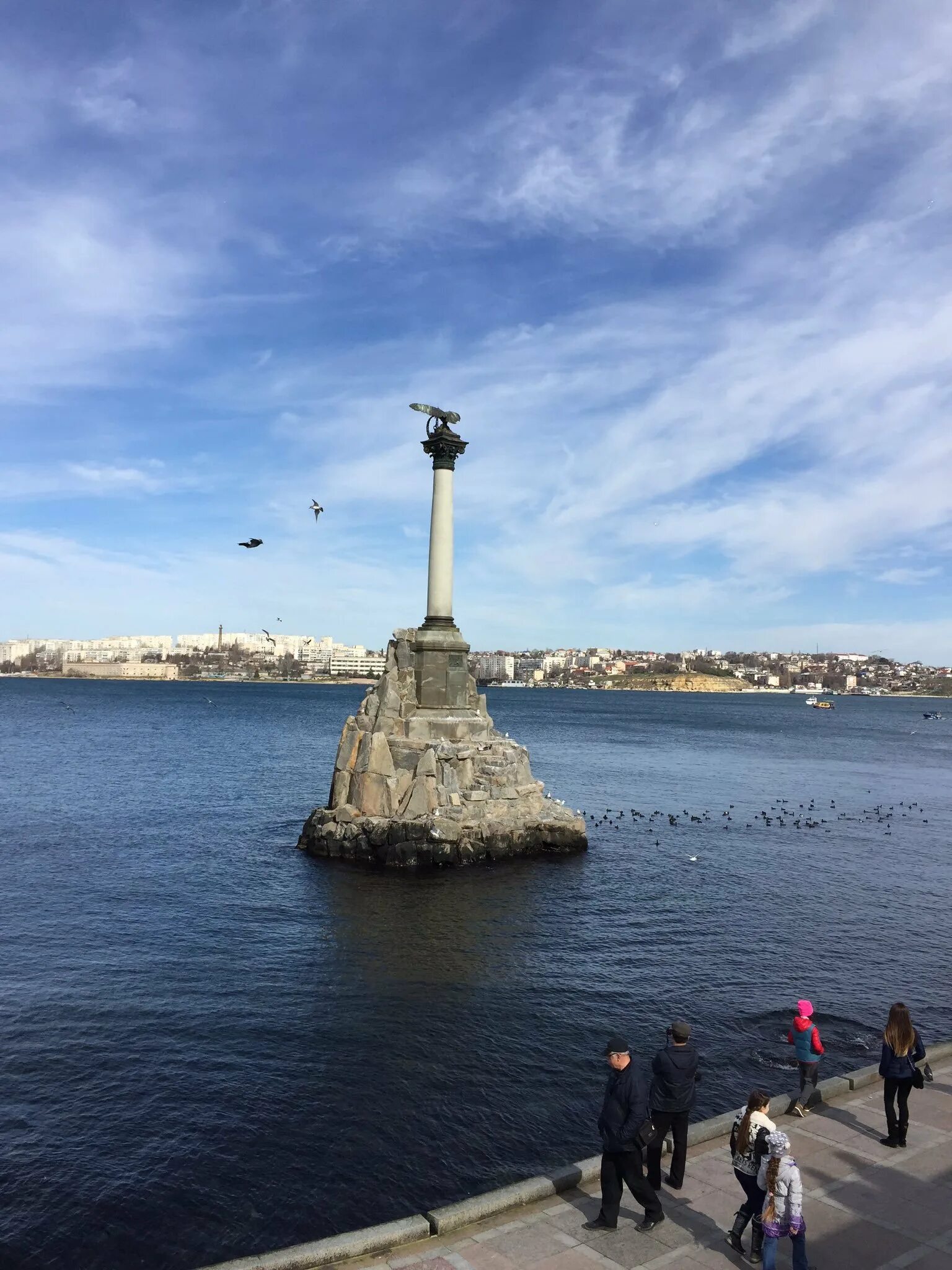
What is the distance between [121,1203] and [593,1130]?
17.2 ft

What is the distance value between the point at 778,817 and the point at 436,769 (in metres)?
17.5

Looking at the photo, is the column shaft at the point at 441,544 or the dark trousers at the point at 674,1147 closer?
the dark trousers at the point at 674,1147

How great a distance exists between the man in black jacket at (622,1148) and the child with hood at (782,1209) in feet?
3.29

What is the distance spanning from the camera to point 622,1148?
23.6ft

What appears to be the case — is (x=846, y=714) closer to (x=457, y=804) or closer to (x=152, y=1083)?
(x=457, y=804)

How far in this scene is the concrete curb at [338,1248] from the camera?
6.84 m

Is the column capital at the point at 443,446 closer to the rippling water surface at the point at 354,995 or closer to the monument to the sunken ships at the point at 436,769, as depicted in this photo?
the monument to the sunken ships at the point at 436,769

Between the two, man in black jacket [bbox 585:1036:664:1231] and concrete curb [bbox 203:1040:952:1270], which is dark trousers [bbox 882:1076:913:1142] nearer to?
concrete curb [bbox 203:1040:952:1270]

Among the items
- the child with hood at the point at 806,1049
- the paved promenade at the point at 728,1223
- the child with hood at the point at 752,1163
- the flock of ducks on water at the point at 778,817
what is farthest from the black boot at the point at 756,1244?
the flock of ducks on water at the point at 778,817

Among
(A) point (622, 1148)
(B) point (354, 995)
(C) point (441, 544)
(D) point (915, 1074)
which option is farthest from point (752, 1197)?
(C) point (441, 544)

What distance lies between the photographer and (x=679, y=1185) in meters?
7.78

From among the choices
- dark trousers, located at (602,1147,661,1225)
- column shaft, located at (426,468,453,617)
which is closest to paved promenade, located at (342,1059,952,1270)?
dark trousers, located at (602,1147,661,1225)

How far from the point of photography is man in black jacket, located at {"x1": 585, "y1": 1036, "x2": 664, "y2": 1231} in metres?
7.19

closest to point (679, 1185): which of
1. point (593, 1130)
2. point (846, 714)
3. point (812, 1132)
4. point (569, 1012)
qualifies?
point (812, 1132)
